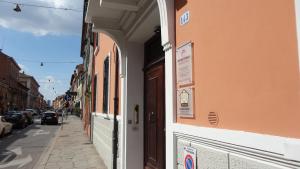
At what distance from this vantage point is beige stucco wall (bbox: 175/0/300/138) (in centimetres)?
166

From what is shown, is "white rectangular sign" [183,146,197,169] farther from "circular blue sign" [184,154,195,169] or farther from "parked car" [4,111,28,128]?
"parked car" [4,111,28,128]

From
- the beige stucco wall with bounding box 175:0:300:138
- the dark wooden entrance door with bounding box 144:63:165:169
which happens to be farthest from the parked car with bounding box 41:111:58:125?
the beige stucco wall with bounding box 175:0:300:138

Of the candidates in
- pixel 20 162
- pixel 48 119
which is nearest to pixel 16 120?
pixel 48 119

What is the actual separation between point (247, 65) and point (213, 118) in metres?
0.61

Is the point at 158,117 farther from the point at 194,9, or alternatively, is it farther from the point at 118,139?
the point at 194,9

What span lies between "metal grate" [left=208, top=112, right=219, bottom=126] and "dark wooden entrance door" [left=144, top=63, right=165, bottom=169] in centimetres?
223

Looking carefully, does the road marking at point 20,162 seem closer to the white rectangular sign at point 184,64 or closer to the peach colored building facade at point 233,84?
the peach colored building facade at point 233,84

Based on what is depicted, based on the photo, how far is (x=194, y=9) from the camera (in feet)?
9.29

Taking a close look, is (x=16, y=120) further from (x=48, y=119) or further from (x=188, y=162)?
(x=188, y=162)

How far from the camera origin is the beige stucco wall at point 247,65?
166 centimetres

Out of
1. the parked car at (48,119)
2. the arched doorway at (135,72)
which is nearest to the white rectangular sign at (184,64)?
the arched doorway at (135,72)

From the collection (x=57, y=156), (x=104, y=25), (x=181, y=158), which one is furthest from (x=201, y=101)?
(x=57, y=156)

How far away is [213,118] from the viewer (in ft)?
7.93

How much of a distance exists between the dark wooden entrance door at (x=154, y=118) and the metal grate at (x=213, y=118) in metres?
2.23
